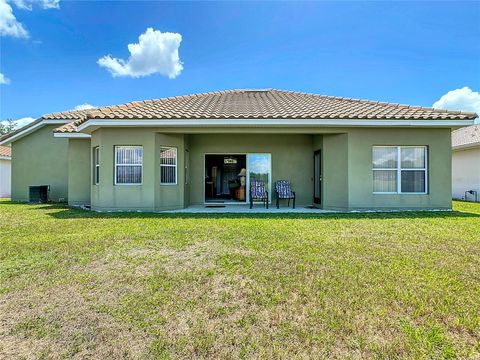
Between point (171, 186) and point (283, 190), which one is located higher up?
point (171, 186)

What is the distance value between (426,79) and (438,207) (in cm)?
1042

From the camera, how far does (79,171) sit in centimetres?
1282

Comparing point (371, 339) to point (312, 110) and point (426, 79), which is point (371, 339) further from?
point (426, 79)

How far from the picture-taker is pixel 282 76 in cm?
1908

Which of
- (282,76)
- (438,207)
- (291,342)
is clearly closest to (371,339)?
(291,342)

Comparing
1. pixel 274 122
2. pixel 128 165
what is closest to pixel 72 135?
pixel 128 165

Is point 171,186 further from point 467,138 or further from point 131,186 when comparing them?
point 467,138

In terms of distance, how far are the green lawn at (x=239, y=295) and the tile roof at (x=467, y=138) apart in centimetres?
1262

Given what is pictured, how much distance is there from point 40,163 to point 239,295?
16042 millimetres

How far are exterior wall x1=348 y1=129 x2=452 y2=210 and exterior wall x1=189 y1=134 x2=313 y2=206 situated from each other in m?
2.45

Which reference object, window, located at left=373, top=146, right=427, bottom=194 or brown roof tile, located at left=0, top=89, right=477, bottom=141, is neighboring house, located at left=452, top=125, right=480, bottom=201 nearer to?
brown roof tile, located at left=0, top=89, right=477, bottom=141

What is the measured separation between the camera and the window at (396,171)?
33.9 feet

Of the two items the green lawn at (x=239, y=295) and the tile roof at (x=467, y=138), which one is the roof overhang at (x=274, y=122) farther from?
the tile roof at (x=467, y=138)

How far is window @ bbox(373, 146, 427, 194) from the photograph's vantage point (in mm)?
10344
